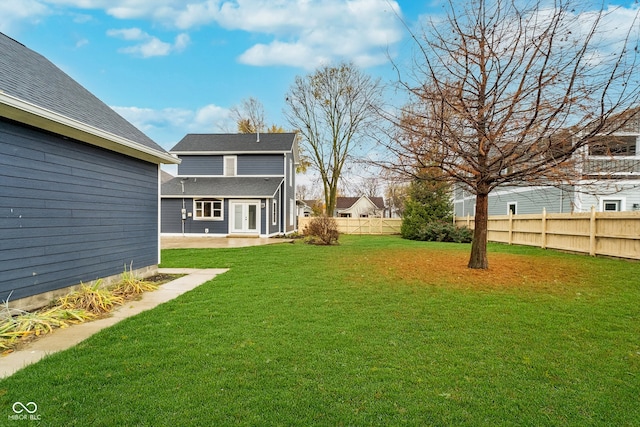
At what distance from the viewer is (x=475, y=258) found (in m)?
7.91

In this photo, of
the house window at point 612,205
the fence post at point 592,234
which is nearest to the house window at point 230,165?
the fence post at point 592,234

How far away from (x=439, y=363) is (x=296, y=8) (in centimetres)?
1144

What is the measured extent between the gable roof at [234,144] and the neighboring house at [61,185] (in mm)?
14306

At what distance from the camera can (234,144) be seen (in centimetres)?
2281

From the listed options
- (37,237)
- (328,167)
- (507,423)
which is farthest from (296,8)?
(328,167)

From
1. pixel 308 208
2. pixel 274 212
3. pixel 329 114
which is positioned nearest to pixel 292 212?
pixel 274 212

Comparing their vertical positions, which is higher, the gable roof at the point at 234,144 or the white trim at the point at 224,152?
the gable roof at the point at 234,144

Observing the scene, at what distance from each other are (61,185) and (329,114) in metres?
23.9

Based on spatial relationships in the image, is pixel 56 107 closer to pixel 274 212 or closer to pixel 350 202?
pixel 274 212

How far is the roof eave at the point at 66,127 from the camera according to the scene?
13.7 ft

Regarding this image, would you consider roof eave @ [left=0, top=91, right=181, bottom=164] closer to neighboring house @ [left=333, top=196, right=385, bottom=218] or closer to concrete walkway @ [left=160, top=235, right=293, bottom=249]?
concrete walkway @ [left=160, top=235, right=293, bottom=249]

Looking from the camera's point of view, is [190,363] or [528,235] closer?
[190,363]

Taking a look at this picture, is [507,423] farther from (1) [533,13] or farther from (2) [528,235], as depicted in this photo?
(2) [528,235]

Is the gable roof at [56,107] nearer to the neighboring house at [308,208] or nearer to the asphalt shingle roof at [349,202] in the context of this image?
the neighboring house at [308,208]
